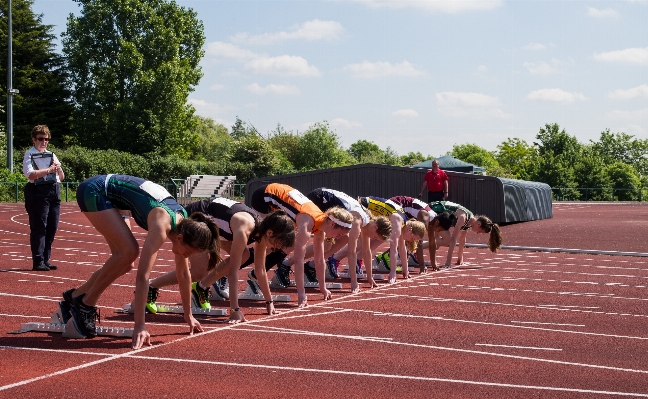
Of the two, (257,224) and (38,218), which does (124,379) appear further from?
(38,218)

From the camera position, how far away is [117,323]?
7508mm

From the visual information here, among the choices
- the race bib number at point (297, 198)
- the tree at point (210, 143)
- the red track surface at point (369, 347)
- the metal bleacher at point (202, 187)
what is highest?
the tree at point (210, 143)

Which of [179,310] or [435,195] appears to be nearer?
[179,310]

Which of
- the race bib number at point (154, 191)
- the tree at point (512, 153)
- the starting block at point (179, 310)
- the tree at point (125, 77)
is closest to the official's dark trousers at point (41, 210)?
the starting block at point (179, 310)

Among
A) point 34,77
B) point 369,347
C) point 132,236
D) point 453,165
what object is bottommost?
point 369,347

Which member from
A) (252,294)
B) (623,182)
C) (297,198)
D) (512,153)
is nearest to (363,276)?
(252,294)

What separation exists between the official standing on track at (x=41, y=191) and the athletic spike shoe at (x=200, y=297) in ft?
12.2

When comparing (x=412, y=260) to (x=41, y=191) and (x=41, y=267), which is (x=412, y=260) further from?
(x=41, y=191)

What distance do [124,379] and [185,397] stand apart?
23.6 inches

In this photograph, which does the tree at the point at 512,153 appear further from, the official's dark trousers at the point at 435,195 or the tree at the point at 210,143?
the official's dark trousers at the point at 435,195

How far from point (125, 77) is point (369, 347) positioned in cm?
4785

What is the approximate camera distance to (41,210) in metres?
11.3

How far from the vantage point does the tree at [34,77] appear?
5184 centimetres

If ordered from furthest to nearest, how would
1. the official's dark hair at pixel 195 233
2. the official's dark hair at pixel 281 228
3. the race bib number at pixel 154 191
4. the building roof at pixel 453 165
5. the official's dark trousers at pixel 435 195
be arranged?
the building roof at pixel 453 165
the official's dark trousers at pixel 435 195
the official's dark hair at pixel 281 228
the race bib number at pixel 154 191
the official's dark hair at pixel 195 233
